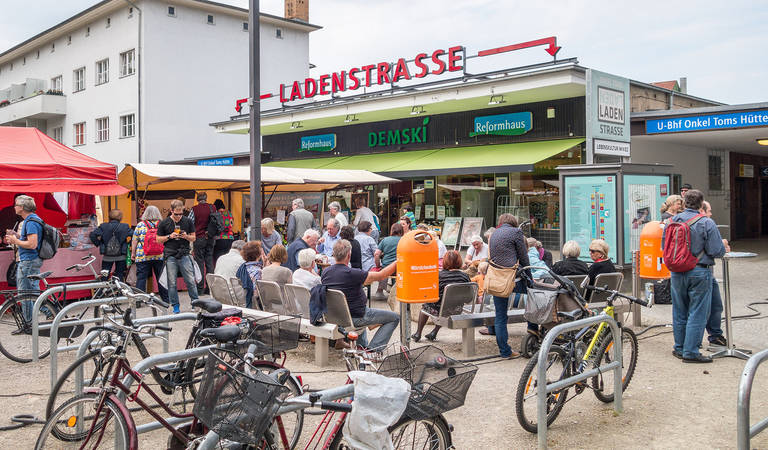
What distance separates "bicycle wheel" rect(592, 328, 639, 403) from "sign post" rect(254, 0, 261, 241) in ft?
18.7

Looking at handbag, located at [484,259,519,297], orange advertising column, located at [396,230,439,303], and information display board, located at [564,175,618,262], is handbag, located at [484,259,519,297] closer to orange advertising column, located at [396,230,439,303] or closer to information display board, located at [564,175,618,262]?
orange advertising column, located at [396,230,439,303]

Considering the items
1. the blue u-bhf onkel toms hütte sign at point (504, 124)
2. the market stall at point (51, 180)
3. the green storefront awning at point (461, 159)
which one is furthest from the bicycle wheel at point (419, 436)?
the blue u-bhf onkel toms hütte sign at point (504, 124)

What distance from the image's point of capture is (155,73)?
28.4 meters

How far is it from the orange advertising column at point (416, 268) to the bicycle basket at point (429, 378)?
201 cm

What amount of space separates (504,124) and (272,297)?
11.1 metres

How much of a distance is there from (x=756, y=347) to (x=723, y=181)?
15578mm

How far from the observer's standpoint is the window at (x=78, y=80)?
3356cm

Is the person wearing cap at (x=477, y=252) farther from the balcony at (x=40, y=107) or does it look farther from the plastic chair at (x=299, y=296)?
the balcony at (x=40, y=107)

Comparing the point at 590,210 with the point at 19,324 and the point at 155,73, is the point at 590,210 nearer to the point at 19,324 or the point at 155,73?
the point at 19,324

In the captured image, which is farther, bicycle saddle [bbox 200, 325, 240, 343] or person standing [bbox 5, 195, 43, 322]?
person standing [bbox 5, 195, 43, 322]

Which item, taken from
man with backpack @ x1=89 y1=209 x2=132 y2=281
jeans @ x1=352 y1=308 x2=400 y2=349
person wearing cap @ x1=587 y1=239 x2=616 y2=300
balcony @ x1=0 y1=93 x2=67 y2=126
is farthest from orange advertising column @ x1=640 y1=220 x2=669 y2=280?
balcony @ x1=0 y1=93 x2=67 y2=126

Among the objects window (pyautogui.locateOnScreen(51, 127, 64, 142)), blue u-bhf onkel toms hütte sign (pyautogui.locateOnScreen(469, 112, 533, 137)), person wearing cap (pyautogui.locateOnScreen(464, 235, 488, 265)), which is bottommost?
person wearing cap (pyautogui.locateOnScreen(464, 235, 488, 265))

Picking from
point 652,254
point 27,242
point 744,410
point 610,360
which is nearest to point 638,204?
point 652,254

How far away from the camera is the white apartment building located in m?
28.4
